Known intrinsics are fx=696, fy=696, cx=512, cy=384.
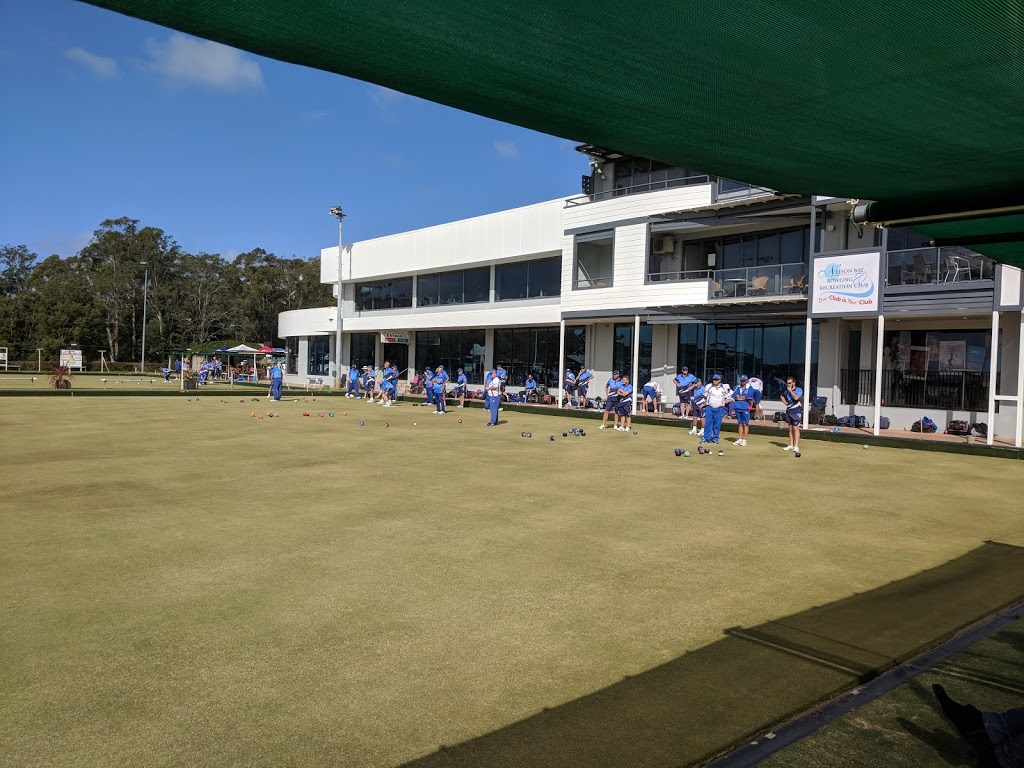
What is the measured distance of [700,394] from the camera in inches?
760

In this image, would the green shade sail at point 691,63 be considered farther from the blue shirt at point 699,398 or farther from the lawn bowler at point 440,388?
the lawn bowler at point 440,388

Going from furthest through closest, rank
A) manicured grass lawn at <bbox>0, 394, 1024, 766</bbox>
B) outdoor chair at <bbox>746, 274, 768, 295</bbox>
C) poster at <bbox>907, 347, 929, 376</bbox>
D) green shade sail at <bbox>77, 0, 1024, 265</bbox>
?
outdoor chair at <bbox>746, 274, 768, 295</bbox> < poster at <bbox>907, 347, 929, 376</bbox> < manicured grass lawn at <bbox>0, 394, 1024, 766</bbox> < green shade sail at <bbox>77, 0, 1024, 265</bbox>

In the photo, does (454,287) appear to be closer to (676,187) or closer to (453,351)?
(453,351)

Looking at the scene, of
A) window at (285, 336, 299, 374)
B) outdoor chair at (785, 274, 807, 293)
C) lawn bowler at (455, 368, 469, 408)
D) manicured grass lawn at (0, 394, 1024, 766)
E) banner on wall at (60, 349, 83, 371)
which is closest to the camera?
manicured grass lawn at (0, 394, 1024, 766)

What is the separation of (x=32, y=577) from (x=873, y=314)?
65.0 ft

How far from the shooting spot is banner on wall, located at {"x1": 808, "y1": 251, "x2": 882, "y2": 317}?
1922 cm

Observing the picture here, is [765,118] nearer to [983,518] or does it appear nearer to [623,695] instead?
[623,695]

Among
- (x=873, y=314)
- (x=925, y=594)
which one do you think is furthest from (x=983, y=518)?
(x=873, y=314)

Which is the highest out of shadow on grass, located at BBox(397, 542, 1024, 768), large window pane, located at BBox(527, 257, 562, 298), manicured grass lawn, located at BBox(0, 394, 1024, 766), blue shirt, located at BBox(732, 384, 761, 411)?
large window pane, located at BBox(527, 257, 562, 298)

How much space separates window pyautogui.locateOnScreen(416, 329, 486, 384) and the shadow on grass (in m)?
31.2

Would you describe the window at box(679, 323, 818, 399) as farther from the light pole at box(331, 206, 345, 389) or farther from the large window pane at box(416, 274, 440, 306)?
the light pole at box(331, 206, 345, 389)

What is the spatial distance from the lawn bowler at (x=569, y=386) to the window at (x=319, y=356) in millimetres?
24037

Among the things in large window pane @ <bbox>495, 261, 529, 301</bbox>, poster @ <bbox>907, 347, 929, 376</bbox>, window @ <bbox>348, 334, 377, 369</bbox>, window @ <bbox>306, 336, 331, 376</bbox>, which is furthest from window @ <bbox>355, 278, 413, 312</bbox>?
poster @ <bbox>907, 347, 929, 376</bbox>

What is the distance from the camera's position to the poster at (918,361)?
21203mm
